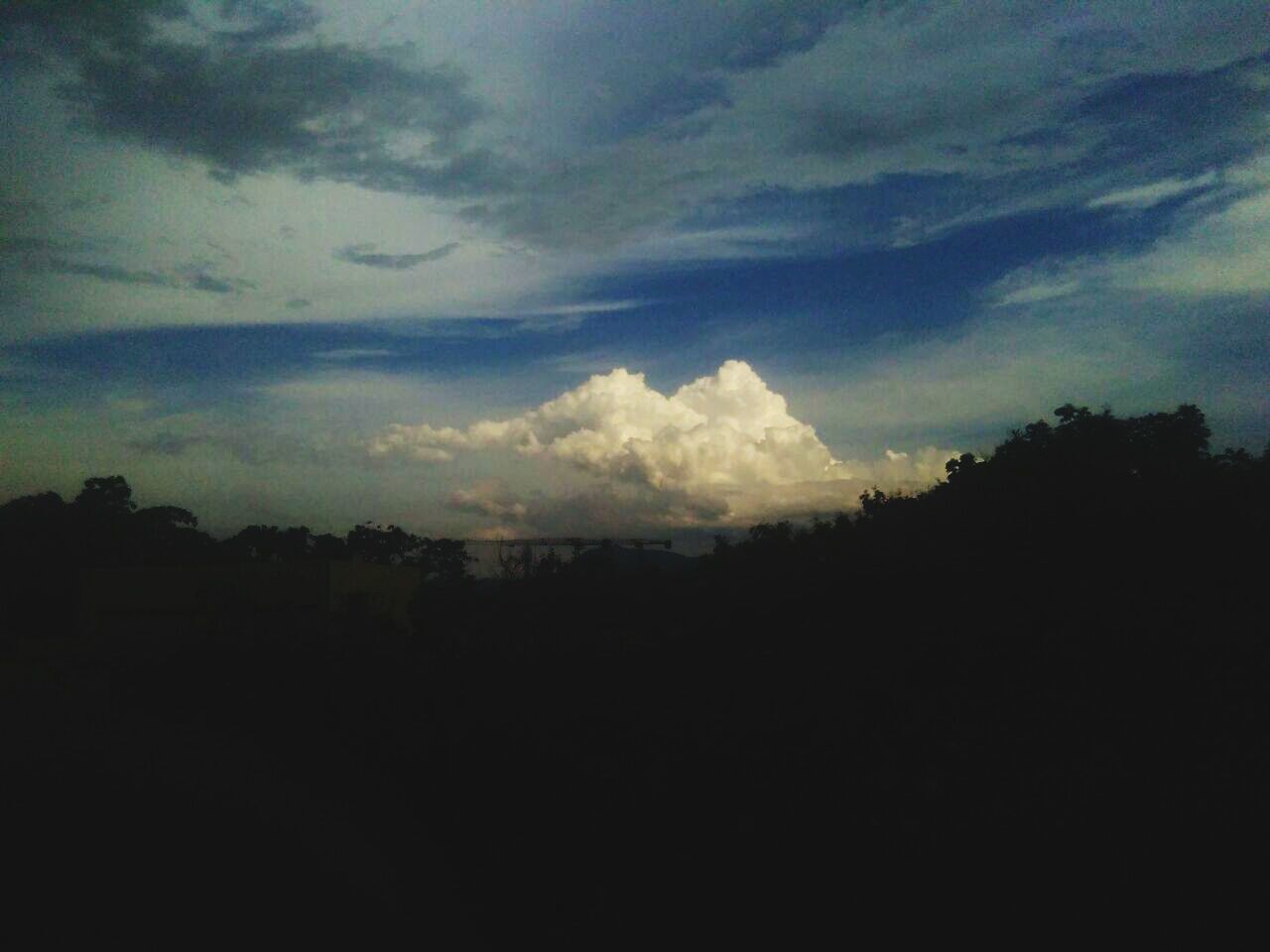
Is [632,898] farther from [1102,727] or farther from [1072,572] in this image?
[1072,572]

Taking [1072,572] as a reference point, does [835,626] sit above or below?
below

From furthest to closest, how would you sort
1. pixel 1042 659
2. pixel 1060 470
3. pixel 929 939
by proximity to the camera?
pixel 1060 470, pixel 1042 659, pixel 929 939

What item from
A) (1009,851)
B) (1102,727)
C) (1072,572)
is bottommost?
(1009,851)

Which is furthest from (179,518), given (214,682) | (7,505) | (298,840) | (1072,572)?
(1072,572)

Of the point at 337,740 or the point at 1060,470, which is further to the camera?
the point at 337,740

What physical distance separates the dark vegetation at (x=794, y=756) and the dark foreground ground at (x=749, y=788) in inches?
1.2

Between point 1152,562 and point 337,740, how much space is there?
36.2 feet

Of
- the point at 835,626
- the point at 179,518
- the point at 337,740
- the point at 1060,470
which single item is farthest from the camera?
the point at 179,518

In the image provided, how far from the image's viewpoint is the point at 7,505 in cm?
4438

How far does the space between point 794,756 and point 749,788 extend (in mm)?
482

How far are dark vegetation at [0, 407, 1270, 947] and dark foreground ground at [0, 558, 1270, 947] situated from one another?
0.03m

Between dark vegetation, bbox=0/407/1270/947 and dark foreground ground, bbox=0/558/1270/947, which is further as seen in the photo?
dark vegetation, bbox=0/407/1270/947

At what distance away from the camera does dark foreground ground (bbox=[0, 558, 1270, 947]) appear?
5641mm

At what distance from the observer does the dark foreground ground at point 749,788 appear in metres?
5.64
